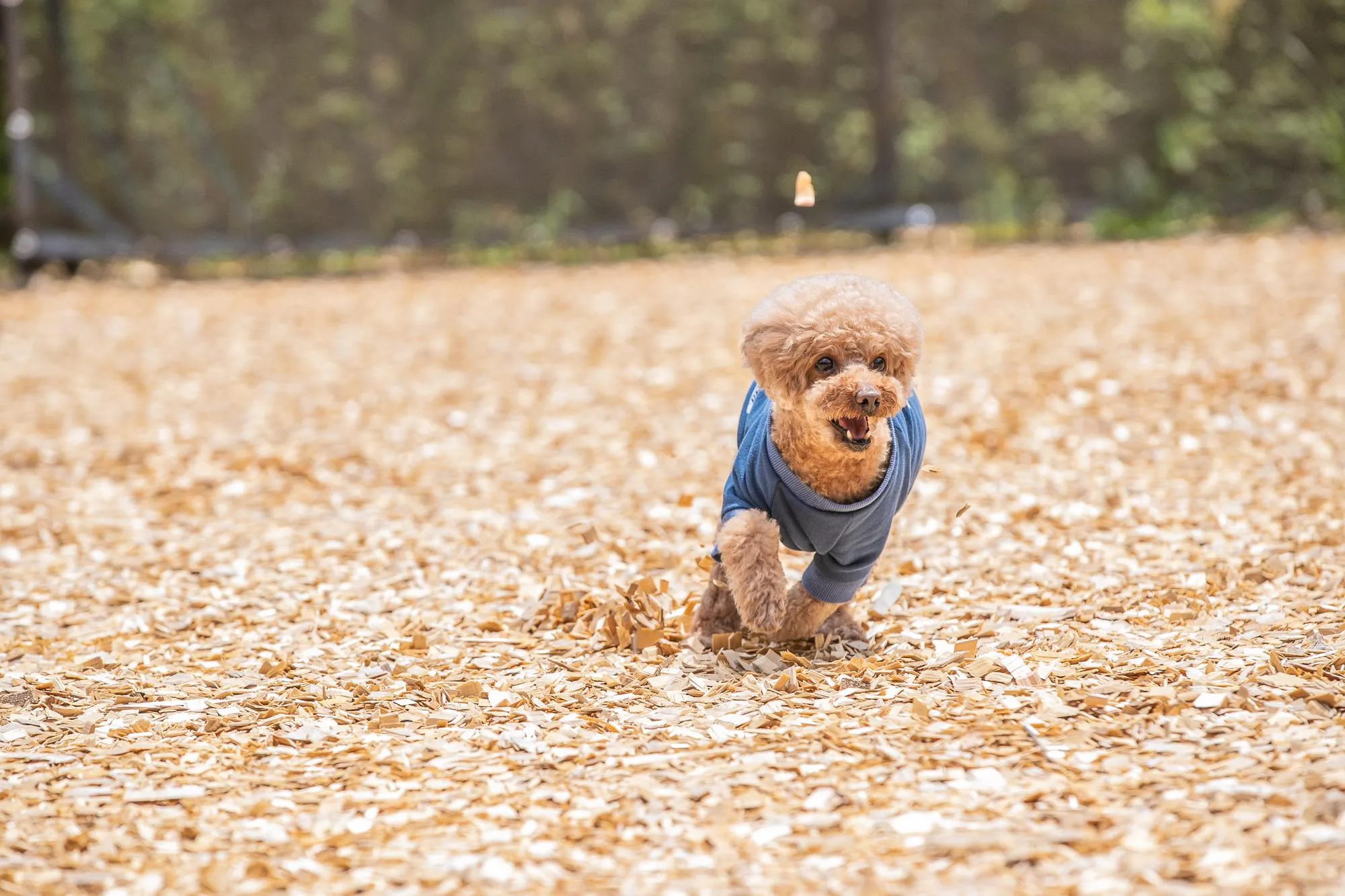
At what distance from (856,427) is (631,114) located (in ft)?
26.1

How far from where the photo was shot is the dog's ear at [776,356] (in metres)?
3.09

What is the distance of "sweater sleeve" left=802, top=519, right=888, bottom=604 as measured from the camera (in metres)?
3.33

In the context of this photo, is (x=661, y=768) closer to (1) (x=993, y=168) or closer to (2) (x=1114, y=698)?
(2) (x=1114, y=698)

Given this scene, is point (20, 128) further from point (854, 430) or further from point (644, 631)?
point (854, 430)

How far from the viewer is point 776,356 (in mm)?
3107

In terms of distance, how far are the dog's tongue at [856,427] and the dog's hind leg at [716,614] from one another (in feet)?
2.29

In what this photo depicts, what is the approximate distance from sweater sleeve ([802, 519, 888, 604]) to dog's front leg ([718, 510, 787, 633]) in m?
0.12

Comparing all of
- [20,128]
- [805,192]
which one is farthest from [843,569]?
[20,128]

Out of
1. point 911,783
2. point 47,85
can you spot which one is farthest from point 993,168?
point 911,783

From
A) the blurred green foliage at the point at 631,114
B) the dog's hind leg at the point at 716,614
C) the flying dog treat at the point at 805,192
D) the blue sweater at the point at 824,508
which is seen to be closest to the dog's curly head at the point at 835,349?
the blue sweater at the point at 824,508

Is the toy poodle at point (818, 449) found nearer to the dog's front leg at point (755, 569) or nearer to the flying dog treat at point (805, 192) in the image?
the dog's front leg at point (755, 569)

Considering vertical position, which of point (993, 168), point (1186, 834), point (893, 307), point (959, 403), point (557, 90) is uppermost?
point (557, 90)

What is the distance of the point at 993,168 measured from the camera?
10531 mm

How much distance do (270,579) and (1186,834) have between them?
118 inches
